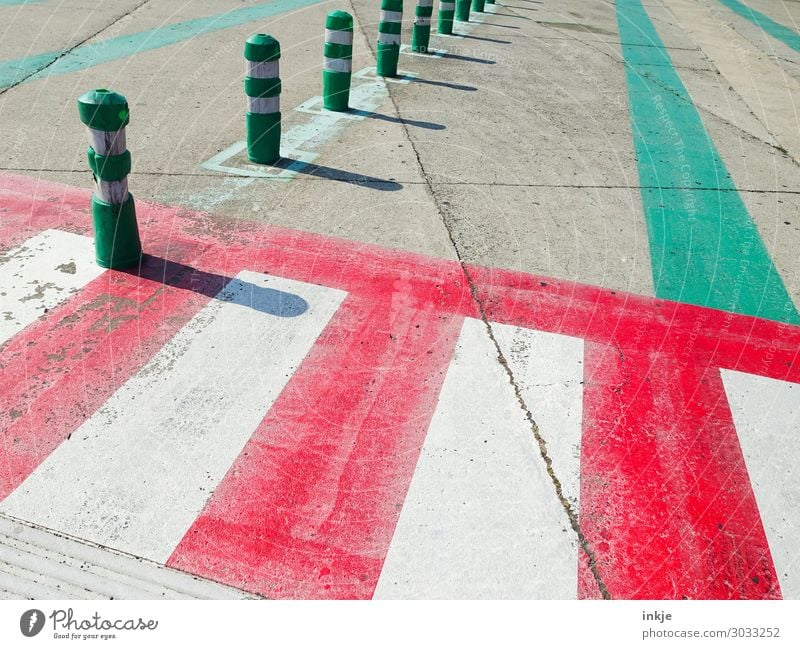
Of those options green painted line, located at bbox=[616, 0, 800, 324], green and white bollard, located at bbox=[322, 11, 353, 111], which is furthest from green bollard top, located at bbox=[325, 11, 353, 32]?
green painted line, located at bbox=[616, 0, 800, 324]

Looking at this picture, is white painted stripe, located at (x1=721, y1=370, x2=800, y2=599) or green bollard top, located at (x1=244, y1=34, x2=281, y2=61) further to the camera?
green bollard top, located at (x1=244, y1=34, x2=281, y2=61)

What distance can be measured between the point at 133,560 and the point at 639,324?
320 centimetres

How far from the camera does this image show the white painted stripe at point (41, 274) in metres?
3.99

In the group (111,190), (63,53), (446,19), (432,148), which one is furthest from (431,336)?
(446,19)

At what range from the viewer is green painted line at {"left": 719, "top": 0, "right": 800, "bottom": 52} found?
1666 cm

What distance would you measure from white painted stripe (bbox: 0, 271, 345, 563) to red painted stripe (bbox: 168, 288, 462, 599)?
10cm

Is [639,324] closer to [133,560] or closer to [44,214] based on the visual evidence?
[133,560]

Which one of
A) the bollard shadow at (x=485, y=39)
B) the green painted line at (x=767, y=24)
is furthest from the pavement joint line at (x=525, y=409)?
the green painted line at (x=767, y=24)

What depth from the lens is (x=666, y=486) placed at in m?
3.22

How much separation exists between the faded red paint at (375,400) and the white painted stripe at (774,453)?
58 mm

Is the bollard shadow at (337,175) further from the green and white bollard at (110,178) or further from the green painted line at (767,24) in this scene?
the green painted line at (767,24)

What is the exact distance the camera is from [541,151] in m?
7.38

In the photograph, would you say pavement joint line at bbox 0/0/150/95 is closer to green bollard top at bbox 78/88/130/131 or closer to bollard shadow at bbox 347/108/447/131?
bollard shadow at bbox 347/108/447/131
